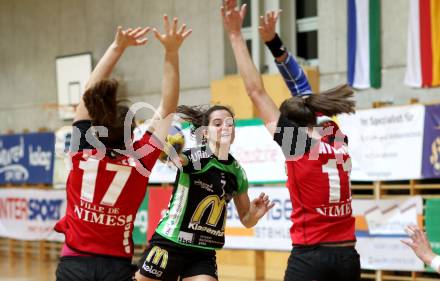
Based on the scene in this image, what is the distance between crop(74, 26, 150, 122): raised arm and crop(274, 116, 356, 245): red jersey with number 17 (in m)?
0.91

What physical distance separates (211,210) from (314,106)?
41.3 inches

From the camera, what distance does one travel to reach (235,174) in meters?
4.66

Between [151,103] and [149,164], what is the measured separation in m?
8.55

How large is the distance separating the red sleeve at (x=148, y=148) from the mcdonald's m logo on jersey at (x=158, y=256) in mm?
1188

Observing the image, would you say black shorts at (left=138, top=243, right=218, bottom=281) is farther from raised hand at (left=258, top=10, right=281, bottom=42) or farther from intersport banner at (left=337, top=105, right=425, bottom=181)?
intersport banner at (left=337, top=105, right=425, bottom=181)

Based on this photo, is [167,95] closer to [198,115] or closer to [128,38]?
[128,38]

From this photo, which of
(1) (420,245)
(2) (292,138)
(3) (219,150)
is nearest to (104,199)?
(2) (292,138)

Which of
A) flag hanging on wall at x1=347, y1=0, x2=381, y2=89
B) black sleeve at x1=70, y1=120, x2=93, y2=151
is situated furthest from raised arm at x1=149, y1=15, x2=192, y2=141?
flag hanging on wall at x1=347, y1=0, x2=381, y2=89

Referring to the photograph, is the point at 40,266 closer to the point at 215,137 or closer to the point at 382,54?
the point at 382,54

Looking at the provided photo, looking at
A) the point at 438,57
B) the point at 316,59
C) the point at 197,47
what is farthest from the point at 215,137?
the point at 197,47

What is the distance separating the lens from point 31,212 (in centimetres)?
1227

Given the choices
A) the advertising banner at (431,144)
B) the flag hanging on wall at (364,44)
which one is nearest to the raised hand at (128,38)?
the advertising banner at (431,144)

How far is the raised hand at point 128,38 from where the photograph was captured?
3.75m

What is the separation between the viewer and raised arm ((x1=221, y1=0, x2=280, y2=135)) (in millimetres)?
4094
